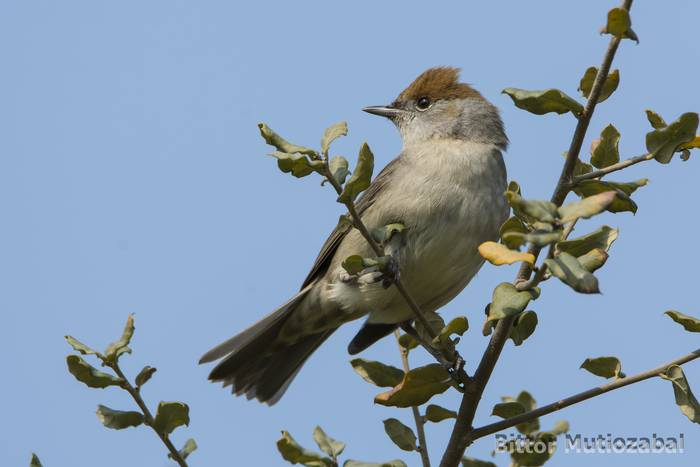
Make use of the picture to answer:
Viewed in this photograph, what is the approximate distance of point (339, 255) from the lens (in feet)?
18.9

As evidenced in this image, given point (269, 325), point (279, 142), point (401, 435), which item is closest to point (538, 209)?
point (279, 142)

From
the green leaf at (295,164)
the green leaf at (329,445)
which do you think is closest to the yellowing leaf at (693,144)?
the green leaf at (295,164)

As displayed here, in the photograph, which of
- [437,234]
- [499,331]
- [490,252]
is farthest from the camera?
[437,234]

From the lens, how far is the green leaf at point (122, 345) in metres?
2.85

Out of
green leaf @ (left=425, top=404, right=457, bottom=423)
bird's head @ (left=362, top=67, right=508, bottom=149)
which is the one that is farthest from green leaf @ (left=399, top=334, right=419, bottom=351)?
bird's head @ (left=362, top=67, right=508, bottom=149)

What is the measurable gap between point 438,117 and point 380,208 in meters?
1.40

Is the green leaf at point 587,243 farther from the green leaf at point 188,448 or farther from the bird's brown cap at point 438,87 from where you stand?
the bird's brown cap at point 438,87

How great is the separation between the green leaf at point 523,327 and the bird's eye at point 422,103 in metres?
3.62

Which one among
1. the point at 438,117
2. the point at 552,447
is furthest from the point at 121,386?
the point at 438,117

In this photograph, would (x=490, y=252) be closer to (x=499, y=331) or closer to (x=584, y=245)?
(x=584, y=245)

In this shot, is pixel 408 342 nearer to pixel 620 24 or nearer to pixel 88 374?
pixel 88 374

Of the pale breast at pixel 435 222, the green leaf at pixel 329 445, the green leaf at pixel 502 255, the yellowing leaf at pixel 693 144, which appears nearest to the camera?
the green leaf at pixel 502 255

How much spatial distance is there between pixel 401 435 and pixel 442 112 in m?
3.69

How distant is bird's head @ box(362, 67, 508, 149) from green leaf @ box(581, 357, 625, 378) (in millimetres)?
3137
